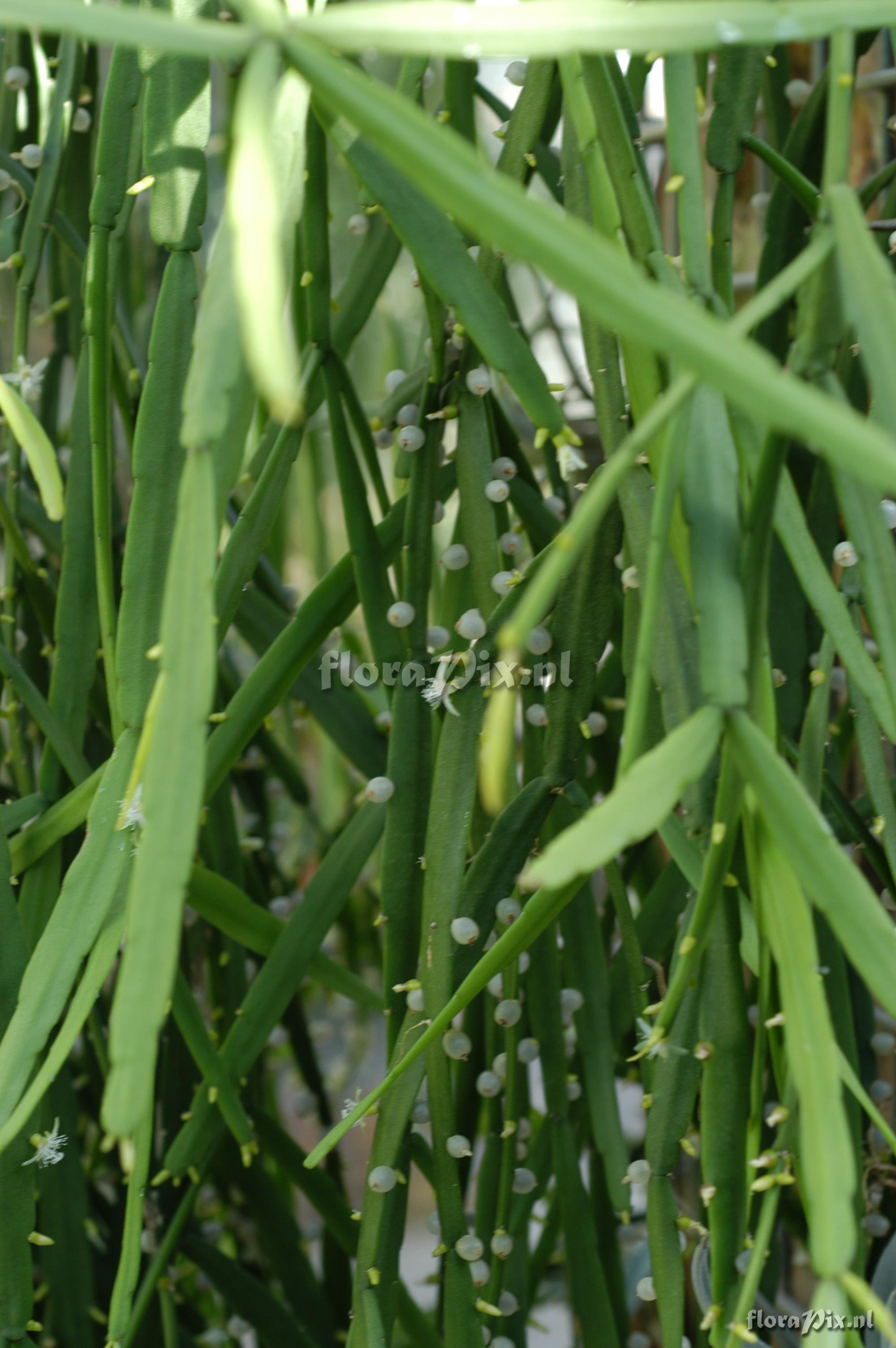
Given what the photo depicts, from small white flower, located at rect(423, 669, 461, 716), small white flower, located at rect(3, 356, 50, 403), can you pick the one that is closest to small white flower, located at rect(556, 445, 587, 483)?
small white flower, located at rect(423, 669, 461, 716)

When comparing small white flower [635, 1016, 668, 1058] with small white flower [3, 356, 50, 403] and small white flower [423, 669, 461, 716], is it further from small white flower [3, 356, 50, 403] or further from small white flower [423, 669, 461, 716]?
small white flower [3, 356, 50, 403]

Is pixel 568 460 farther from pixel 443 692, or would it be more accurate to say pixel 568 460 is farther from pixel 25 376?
pixel 25 376

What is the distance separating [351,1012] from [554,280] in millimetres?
834

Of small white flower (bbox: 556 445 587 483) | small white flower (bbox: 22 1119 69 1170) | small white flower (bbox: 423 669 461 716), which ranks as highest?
small white flower (bbox: 556 445 587 483)

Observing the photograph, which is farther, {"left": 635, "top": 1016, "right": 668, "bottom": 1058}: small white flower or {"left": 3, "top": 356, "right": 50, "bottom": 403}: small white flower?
{"left": 3, "top": 356, "right": 50, "bottom": 403}: small white flower

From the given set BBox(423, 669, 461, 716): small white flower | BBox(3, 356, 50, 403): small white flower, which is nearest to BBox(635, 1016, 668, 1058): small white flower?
BBox(423, 669, 461, 716): small white flower

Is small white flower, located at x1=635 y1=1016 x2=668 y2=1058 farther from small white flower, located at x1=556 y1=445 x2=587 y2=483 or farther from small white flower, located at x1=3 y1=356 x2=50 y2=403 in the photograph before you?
small white flower, located at x1=3 y1=356 x2=50 y2=403

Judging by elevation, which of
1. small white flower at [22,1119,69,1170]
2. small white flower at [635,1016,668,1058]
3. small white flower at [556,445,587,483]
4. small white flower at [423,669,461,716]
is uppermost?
small white flower at [556,445,587,483]

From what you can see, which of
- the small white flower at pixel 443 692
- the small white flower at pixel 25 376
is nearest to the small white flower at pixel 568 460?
the small white flower at pixel 443 692

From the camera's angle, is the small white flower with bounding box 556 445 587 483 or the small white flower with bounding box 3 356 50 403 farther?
the small white flower with bounding box 3 356 50 403

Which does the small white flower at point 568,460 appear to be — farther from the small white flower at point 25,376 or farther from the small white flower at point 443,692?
the small white flower at point 25,376

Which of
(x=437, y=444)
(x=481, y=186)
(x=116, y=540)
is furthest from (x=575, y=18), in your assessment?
(x=116, y=540)

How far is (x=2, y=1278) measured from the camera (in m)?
0.37

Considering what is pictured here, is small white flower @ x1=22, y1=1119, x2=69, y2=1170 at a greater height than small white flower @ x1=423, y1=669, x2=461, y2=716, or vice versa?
small white flower @ x1=423, y1=669, x2=461, y2=716
